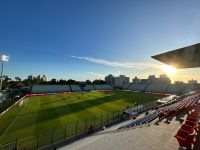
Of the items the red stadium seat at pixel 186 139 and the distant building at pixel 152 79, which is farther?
the distant building at pixel 152 79

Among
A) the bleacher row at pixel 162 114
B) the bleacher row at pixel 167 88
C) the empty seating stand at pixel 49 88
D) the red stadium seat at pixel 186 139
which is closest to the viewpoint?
the red stadium seat at pixel 186 139

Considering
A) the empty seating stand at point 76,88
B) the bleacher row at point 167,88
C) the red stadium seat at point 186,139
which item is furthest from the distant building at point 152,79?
the red stadium seat at point 186,139

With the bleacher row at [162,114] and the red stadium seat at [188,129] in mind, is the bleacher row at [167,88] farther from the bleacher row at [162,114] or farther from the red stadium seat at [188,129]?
the red stadium seat at [188,129]

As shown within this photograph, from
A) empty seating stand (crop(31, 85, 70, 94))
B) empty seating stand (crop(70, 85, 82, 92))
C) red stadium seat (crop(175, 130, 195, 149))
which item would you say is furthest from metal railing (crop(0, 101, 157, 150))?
empty seating stand (crop(70, 85, 82, 92))

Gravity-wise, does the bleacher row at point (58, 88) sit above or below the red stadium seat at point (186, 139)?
above

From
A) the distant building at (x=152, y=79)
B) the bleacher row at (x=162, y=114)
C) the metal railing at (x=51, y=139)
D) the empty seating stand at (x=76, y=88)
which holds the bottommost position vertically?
the metal railing at (x=51, y=139)

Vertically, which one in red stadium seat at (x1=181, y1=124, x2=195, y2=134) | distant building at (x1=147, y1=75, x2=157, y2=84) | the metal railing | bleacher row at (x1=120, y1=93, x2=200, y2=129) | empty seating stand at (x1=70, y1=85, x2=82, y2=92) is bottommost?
the metal railing

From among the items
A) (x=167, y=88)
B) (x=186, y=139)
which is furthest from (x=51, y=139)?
(x=167, y=88)

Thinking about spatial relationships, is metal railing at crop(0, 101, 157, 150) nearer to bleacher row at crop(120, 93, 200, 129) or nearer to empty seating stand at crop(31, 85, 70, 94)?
bleacher row at crop(120, 93, 200, 129)

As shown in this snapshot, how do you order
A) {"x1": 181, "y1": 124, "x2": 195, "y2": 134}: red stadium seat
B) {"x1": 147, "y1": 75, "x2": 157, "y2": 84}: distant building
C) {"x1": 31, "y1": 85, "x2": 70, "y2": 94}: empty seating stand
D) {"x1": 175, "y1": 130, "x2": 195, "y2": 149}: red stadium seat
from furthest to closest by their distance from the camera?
1. {"x1": 147, "y1": 75, "x2": 157, "y2": 84}: distant building
2. {"x1": 31, "y1": 85, "x2": 70, "y2": 94}: empty seating stand
3. {"x1": 181, "y1": 124, "x2": 195, "y2": 134}: red stadium seat
4. {"x1": 175, "y1": 130, "x2": 195, "y2": 149}: red stadium seat

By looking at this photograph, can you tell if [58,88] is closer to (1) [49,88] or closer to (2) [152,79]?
(1) [49,88]

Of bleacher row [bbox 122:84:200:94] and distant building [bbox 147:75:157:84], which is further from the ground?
distant building [bbox 147:75:157:84]

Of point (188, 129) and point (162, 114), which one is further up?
point (188, 129)

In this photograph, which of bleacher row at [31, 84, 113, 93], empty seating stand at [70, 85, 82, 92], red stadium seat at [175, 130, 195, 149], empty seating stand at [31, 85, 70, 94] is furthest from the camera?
empty seating stand at [70, 85, 82, 92]
